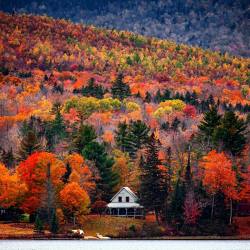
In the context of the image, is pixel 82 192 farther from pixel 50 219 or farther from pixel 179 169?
pixel 179 169

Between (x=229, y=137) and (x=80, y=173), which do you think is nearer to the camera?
(x=80, y=173)

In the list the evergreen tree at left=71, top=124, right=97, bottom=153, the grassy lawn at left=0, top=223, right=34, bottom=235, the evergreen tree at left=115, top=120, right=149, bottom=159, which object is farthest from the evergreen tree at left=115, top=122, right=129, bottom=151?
the grassy lawn at left=0, top=223, right=34, bottom=235

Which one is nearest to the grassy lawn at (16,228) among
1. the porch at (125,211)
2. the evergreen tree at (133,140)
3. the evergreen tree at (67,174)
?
the evergreen tree at (67,174)

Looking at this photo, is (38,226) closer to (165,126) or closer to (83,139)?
(83,139)

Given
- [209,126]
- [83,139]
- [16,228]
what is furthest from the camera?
[209,126]

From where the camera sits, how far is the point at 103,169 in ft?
Result: 434

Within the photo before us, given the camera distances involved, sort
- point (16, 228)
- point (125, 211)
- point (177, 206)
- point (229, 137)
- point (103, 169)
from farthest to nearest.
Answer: point (229, 137) → point (103, 169) → point (125, 211) → point (177, 206) → point (16, 228)

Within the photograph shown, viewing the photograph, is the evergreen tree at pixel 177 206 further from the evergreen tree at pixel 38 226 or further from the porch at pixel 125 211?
the evergreen tree at pixel 38 226

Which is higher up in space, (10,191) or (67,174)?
(67,174)

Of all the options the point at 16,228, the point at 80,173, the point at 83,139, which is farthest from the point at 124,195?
the point at 16,228

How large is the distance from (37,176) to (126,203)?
565 inches

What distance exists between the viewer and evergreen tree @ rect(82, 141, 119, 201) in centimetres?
13225
